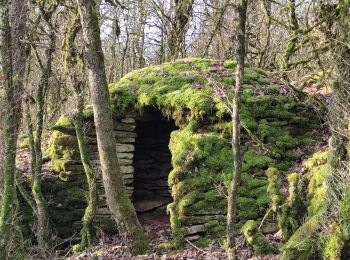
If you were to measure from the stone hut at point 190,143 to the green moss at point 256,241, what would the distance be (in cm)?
70

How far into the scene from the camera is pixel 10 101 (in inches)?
232

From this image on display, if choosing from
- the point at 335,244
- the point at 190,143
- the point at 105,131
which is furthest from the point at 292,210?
the point at 105,131

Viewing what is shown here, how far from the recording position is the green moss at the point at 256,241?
16.7 ft

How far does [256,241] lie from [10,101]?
3.91m

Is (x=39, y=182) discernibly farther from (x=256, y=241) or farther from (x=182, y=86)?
(x=256, y=241)

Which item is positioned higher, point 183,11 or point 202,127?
point 183,11

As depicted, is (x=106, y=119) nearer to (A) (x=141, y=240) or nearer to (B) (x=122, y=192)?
(B) (x=122, y=192)

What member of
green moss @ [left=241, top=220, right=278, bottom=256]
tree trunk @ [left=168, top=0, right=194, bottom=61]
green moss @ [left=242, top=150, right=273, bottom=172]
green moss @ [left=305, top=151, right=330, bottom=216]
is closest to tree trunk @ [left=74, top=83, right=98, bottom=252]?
green moss @ [left=242, top=150, right=273, bottom=172]

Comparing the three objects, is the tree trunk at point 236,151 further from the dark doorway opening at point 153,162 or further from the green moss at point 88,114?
the dark doorway opening at point 153,162

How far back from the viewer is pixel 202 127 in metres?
7.13

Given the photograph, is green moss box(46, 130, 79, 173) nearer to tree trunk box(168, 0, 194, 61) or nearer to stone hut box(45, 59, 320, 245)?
stone hut box(45, 59, 320, 245)

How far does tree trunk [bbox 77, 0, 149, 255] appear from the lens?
19.2 feet

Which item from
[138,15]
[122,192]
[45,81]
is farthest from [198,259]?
[138,15]

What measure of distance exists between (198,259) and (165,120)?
3.99 metres
